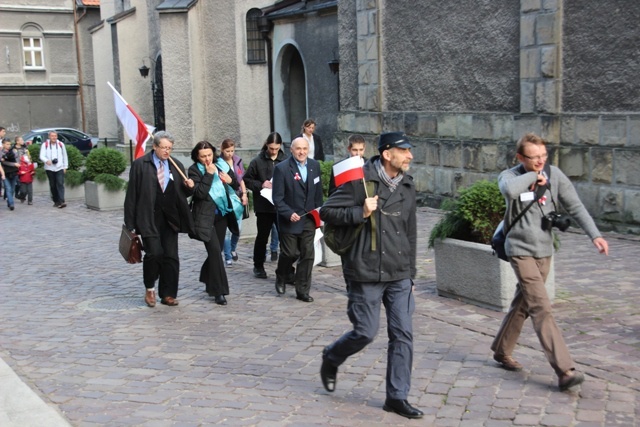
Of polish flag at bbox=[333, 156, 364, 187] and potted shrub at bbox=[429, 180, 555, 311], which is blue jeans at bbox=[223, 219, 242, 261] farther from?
polish flag at bbox=[333, 156, 364, 187]

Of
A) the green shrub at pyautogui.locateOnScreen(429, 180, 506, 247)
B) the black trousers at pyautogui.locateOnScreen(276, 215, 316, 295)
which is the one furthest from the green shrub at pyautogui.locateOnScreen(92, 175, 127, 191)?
the green shrub at pyautogui.locateOnScreen(429, 180, 506, 247)

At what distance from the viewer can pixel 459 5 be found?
14711 mm

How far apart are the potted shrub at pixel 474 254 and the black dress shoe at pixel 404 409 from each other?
2793 millimetres

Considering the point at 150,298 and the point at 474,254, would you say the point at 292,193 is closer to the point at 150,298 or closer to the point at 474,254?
the point at 150,298

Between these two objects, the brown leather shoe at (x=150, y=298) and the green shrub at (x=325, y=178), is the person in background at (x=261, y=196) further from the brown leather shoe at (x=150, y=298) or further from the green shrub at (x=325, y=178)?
the brown leather shoe at (x=150, y=298)

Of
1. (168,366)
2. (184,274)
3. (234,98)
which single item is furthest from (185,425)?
(234,98)

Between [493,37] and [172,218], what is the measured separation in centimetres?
732

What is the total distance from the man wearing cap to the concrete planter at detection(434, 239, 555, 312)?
2.54 metres

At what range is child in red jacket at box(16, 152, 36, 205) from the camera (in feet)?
64.3

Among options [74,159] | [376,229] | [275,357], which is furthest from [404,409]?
[74,159]

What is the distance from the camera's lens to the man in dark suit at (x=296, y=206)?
30.0 feet

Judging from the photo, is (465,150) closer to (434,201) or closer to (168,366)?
(434,201)

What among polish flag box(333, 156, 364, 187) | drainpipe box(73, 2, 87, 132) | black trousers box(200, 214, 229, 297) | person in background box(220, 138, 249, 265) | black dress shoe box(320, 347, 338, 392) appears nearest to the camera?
polish flag box(333, 156, 364, 187)

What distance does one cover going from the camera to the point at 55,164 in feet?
62.1
